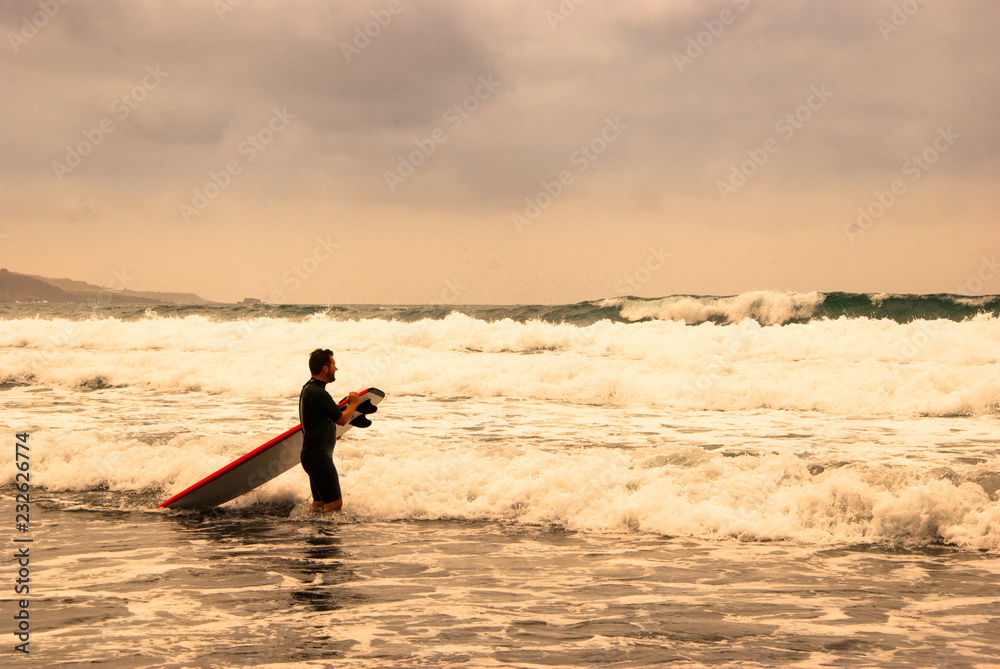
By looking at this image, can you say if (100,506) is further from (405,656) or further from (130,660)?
(405,656)

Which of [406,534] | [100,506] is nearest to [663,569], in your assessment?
[406,534]

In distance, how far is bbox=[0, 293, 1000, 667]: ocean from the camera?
15.5 ft

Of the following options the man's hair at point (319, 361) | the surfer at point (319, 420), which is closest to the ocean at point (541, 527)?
the surfer at point (319, 420)

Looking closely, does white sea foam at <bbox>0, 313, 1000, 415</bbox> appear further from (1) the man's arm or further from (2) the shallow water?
(1) the man's arm

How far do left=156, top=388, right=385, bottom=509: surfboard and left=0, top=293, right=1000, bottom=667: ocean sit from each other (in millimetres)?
221

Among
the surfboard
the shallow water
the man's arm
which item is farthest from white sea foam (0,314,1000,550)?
the man's arm

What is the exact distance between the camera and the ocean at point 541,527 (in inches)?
186

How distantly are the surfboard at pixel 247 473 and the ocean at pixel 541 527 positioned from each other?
22 cm

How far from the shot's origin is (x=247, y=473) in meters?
8.43

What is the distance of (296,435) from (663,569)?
417cm

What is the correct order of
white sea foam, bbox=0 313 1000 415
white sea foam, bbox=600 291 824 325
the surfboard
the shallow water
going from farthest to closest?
white sea foam, bbox=600 291 824 325, white sea foam, bbox=0 313 1000 415, the surfboard, the shallow water

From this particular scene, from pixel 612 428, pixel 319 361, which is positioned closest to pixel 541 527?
pixel 319 361

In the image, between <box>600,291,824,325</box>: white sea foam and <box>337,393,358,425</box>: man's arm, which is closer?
<box>337,393,358,425</box>: man's arm

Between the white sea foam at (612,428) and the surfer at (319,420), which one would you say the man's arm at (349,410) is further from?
the white sea foam at (612,428)
